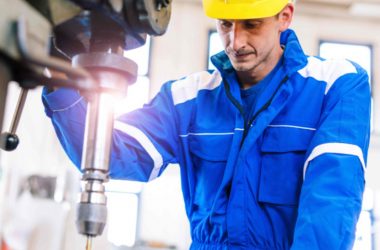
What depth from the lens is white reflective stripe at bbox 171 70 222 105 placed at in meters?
1.34

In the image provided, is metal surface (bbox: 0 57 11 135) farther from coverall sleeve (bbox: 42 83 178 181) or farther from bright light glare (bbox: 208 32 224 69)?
bright light glare (bbox: 208 32 224 69)

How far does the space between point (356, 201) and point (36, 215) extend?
218 cm

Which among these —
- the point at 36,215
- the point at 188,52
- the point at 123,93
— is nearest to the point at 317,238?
the point at 123,93

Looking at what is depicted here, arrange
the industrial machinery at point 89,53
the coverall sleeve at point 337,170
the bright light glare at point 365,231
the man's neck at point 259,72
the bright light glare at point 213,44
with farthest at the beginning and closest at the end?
the bright light glare at point 213,44
the bright light glare at point 365,231
the man's neck at point 259,72
the coverall sleeve at point 337,170
the industrial machinery at point 89,53

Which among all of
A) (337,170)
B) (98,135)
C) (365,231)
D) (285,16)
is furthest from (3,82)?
(365,231)

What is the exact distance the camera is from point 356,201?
1.04 meters

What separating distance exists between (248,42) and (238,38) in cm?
3

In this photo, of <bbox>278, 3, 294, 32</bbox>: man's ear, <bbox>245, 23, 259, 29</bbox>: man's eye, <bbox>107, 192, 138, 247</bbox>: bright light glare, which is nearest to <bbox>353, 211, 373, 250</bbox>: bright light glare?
<bbox>107, 192, 138, 247</bbox>: bright light glare

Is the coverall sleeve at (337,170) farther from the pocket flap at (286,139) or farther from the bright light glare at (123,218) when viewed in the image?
the bright light glare at (123,218)

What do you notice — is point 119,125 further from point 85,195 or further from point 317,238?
point 85,195

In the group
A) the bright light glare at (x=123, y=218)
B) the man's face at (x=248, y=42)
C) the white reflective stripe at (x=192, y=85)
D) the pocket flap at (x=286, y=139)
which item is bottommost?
the bright light glare at (x=123, y=218)

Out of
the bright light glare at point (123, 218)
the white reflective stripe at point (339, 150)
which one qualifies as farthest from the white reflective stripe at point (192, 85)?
the bright light glare at point (123, 218)

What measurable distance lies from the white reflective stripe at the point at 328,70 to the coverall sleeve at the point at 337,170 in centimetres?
2

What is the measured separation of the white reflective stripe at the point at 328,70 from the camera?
1216 millimetres
